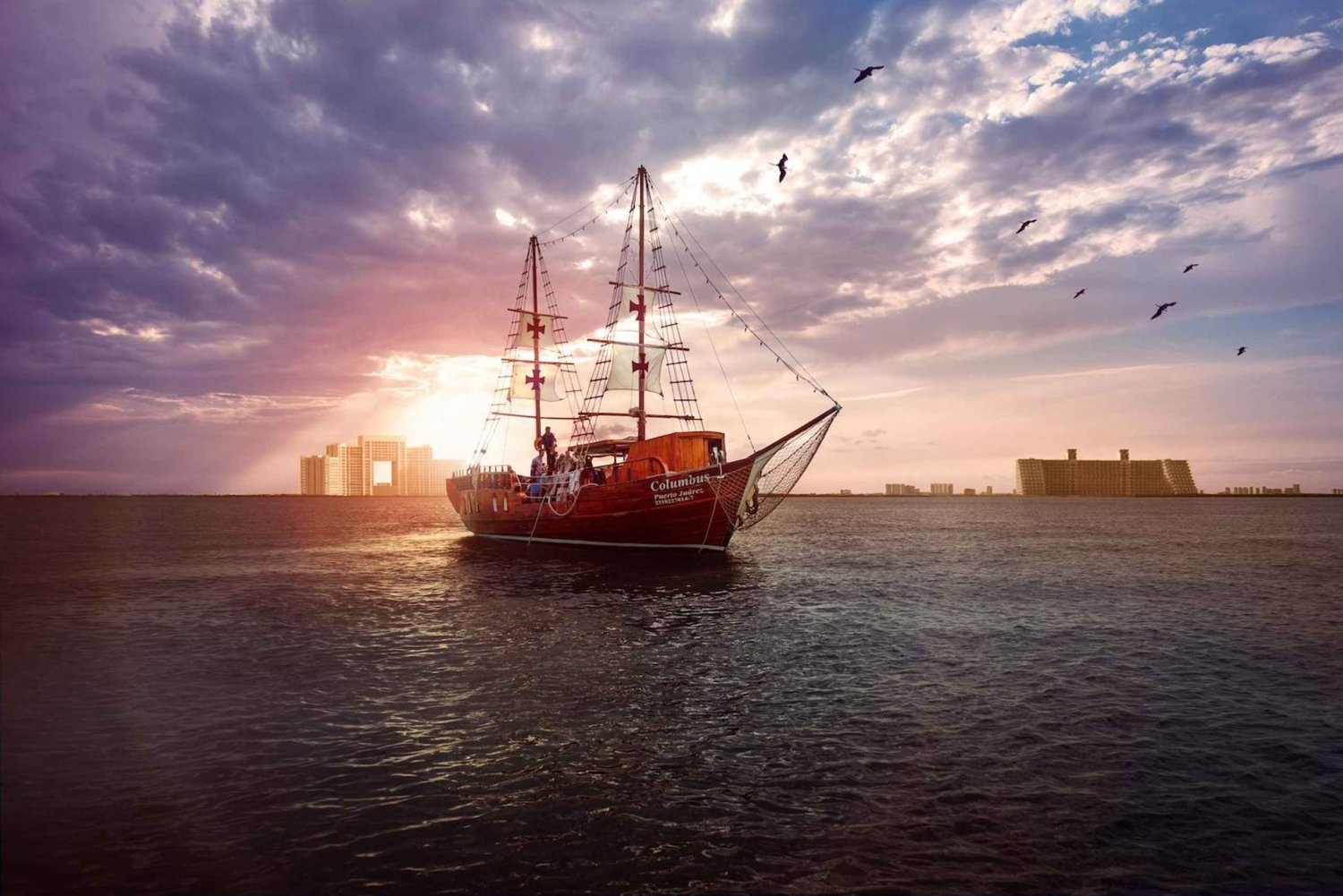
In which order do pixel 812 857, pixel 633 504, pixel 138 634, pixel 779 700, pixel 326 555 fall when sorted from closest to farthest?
pixel 812 857
pixel 779 700
pixel 138 634
pixel 633 504
pixel 326 555

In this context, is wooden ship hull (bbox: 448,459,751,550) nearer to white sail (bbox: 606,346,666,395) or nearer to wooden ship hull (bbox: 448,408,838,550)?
wooden ship hull (bbox: 448,408,838,550)

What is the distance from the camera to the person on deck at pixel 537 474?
145ft

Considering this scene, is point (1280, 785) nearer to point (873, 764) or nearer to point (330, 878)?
point (873, 764)

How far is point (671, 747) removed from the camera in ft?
31.7

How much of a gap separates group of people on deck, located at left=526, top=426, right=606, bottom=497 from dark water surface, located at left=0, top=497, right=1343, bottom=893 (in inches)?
692

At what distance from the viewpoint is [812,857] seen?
6645mm

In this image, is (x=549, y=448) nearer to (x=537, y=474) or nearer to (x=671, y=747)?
(x=537, y=474)

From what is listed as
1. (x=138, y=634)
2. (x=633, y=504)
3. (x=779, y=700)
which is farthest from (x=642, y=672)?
(x=633, y=504)

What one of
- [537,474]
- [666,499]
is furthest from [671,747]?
[537,474]

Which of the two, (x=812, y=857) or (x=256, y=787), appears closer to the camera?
(x=812, y=857)

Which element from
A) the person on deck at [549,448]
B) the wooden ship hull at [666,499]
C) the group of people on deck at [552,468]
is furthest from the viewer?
the person on deck at [549,448]

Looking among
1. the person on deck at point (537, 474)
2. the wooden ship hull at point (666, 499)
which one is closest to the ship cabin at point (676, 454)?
the wooden ship hull at point (666, 499)

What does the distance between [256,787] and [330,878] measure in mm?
2706

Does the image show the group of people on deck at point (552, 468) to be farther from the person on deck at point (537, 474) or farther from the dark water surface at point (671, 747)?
the dark water surface at point (671, 747)
